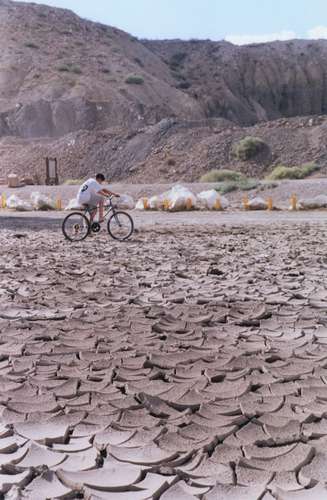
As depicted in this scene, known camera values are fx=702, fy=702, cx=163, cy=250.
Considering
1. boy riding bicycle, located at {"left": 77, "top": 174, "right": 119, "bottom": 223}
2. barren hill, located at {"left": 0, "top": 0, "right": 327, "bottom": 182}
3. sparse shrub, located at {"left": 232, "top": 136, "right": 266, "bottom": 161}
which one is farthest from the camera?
barren hill, located at {"left": 0, "top": 0, "right": 327, "bottom": 182}

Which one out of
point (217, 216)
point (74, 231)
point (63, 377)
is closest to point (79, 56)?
point (217, 216)

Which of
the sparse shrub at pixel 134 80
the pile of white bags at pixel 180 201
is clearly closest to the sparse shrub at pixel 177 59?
the sparse shrub at pixel 134 80

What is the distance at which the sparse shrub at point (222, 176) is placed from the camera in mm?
34219

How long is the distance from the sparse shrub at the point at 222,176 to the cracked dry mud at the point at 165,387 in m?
27.2

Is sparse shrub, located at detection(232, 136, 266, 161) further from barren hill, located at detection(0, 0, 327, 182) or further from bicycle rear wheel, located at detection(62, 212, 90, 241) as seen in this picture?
bicycle rear wheel, located at detection(62, 212, 90, 241)

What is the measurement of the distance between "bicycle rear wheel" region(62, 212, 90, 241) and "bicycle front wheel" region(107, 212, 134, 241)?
0.43 metres

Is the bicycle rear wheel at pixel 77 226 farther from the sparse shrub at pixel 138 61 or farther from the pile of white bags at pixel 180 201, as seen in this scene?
the sparse shrub at pixel 138 61

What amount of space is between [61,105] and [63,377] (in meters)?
53.9

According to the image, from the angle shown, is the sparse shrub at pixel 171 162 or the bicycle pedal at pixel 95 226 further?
the sparse shrub at pixel 171 162

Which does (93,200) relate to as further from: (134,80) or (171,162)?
(134,80)

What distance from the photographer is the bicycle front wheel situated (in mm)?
13000

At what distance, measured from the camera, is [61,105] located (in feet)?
183

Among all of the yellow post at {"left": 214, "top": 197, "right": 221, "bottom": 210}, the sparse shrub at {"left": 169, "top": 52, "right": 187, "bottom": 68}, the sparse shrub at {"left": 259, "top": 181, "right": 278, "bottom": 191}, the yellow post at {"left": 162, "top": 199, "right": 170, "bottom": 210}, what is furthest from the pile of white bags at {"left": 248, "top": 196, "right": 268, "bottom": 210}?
the sparse shrub at {"left": 169, "top": 52, "right": 187, "bottom": 68}

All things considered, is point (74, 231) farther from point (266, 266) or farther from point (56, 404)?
point (56, 404)
